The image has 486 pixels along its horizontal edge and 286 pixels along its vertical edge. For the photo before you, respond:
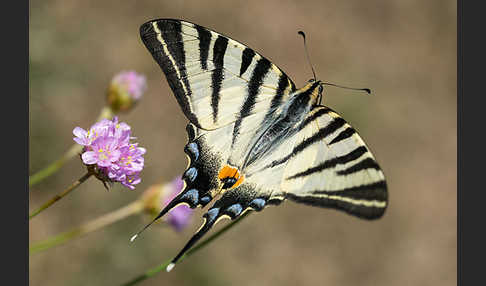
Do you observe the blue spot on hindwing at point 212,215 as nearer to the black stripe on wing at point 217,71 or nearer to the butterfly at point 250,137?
the butterfly at point 250,137

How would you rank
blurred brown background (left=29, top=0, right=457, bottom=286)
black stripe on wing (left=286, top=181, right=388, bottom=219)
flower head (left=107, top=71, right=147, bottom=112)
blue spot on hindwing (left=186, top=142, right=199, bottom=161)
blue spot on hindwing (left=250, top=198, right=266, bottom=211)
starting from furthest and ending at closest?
blurred brown background (left=29, top=0, right=457, bottom=286)
flower head (left=107, top=71, right=147, bottom=112)
blue spot on hindwing (left=186, top=142, right=199, bottom=161)
blue spot on hindwing (left=250, top=198, right=266, bottom=211)
black stripe on wing (left=286, top=181, right=388, bottom=219)

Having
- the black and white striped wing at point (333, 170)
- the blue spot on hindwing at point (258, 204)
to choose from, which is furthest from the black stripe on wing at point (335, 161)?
the blue spot on hindwing at point (258, 204)

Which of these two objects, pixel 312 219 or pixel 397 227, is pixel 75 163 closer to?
pixel 312 219

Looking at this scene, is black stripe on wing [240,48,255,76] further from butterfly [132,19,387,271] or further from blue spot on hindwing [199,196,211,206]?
blue spot on hindwing [199,196,211,206]

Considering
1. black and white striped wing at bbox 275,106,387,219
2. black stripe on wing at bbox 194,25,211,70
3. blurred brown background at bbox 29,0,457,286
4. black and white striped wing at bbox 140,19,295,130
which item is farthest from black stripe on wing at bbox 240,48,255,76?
blurred brown background at bbox 29,0,457,286

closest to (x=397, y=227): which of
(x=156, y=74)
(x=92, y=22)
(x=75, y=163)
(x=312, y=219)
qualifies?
(x=312, y=219)

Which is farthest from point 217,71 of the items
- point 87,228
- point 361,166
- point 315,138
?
point 87,228

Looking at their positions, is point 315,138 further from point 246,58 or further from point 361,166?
point 246,58
